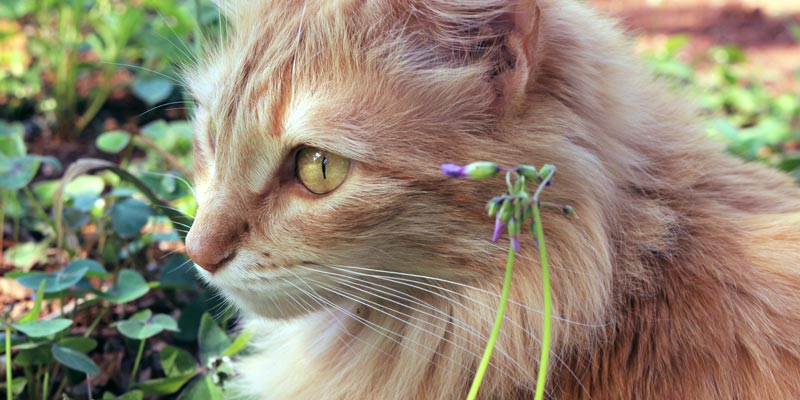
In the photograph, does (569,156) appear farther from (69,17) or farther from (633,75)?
(69,17)

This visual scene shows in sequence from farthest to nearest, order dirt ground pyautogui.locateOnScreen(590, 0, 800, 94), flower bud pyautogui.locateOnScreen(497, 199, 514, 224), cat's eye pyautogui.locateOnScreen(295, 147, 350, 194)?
dirt ground pyautogui.locateOnScreen(590, 0, 800, 94)
cat's eye pyautogui.locateOnScreen(295, 147, 350, 194)
flower bud pyautogui.locateOnScreen(497, 199, 514, 224)

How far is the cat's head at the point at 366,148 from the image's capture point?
1444 millimetres

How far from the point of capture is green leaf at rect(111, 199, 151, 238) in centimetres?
235

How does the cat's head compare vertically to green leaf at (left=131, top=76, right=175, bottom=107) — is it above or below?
below

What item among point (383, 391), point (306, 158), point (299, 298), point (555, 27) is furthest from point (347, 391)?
point (555, 27)

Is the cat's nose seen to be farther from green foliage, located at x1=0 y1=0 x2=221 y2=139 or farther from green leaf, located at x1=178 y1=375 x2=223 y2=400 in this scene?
green foliage, located at x1=0 y1=0 x2=221 y2=139

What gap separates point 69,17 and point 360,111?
2.62m

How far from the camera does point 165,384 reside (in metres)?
2.00

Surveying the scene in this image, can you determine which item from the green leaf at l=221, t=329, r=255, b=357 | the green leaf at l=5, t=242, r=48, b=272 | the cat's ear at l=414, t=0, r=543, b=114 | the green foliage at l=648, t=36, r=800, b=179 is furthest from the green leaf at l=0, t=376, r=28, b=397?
the green foliage at l=648, t=36, r=800, b=179

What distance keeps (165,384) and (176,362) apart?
0.09 meters

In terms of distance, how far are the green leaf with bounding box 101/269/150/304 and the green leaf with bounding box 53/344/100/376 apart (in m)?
0.20

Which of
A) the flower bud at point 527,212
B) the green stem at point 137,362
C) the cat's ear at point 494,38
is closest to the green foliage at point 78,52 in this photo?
the green stem at point 137,362

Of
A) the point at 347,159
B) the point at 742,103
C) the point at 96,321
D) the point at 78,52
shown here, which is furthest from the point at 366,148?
the point at 742,103

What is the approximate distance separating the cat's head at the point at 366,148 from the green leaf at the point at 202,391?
1.65 ft
